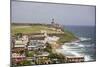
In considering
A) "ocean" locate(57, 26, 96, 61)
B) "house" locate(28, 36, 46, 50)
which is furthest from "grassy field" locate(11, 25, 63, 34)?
"ocean" locate(57, 26, 96, 61)

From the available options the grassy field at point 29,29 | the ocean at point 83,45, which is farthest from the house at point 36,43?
the ocean at point 83,45

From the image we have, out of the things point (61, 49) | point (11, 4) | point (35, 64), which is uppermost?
point (11, 4)

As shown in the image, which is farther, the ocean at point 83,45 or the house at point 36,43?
the ocean at point 83,45

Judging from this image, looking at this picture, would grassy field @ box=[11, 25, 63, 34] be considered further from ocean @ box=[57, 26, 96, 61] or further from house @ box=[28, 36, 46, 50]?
ocean @ box=[57, 26, 96, 61]

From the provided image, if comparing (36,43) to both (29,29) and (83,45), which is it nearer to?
(29,29)

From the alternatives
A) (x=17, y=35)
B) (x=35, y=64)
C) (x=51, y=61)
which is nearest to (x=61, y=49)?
(x=51, y=61)

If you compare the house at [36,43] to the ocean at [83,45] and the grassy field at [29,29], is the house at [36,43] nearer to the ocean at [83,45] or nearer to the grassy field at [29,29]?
the grassy field at [29,29]

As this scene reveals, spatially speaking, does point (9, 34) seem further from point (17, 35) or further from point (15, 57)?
point (15, 57)

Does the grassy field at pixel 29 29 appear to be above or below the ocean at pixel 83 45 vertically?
above
